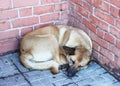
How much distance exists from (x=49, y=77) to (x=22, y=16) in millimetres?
829

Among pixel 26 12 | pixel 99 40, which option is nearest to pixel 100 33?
pixel 99 40

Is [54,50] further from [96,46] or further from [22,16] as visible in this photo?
[22,16]

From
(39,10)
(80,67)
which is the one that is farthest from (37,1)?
(80,67)

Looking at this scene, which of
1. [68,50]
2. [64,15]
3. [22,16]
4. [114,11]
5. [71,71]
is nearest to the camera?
[114,11]

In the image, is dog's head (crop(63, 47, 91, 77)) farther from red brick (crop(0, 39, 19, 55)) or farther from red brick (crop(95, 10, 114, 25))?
red brick (crop(0, 39, 19, 55))

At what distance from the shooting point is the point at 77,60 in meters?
3.01

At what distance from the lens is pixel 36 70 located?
10.3ft

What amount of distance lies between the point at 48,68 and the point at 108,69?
2.14 feet

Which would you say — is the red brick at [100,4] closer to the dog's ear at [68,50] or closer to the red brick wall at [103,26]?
the red brick wall at [103,26]

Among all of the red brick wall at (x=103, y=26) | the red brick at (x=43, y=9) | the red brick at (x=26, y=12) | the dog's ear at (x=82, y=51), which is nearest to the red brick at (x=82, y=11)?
the red brick wall at (x=103, y=26)

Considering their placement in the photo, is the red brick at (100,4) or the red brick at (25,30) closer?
the red brick at (100,4)

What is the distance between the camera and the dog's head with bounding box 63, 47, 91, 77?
301cm

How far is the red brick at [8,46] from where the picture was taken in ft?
11.2

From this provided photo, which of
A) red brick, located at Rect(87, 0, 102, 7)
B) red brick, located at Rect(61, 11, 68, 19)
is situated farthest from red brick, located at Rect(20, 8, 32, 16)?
red brick, located at Rect(87, 0, 102, 7)
